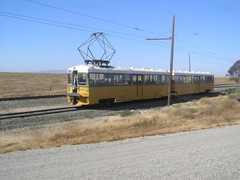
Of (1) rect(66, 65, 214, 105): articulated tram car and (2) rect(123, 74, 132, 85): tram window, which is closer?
(1) rect(66, 65, 214, 105): articulated tram car

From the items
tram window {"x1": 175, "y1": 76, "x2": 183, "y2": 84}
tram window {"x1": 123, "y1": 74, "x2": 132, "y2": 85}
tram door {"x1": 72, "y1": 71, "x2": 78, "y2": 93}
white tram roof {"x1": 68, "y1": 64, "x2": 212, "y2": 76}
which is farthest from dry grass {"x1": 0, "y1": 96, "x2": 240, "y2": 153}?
tram window {"x1": 175, "y1": 76, "x2": 183, "y2": 84}

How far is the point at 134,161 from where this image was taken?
17.8ft

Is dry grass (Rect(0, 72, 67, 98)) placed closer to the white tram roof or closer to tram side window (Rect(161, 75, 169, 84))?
the white tram roof

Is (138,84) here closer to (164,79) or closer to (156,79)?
(156,79)

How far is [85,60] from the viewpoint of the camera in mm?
18984

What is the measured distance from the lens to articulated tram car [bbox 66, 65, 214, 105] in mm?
17188

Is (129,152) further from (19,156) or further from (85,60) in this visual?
(85,60)

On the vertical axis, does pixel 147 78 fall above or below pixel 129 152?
above

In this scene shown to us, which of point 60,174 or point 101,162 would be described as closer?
point 60,174

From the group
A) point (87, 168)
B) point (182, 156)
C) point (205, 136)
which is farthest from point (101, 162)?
point (205, 136)

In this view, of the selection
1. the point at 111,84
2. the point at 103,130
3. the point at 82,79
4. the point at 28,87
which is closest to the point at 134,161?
the point at 103,130

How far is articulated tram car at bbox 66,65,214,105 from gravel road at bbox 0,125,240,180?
404 inches

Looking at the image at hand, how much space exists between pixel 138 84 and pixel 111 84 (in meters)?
3.29

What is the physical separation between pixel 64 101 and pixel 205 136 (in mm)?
15163
